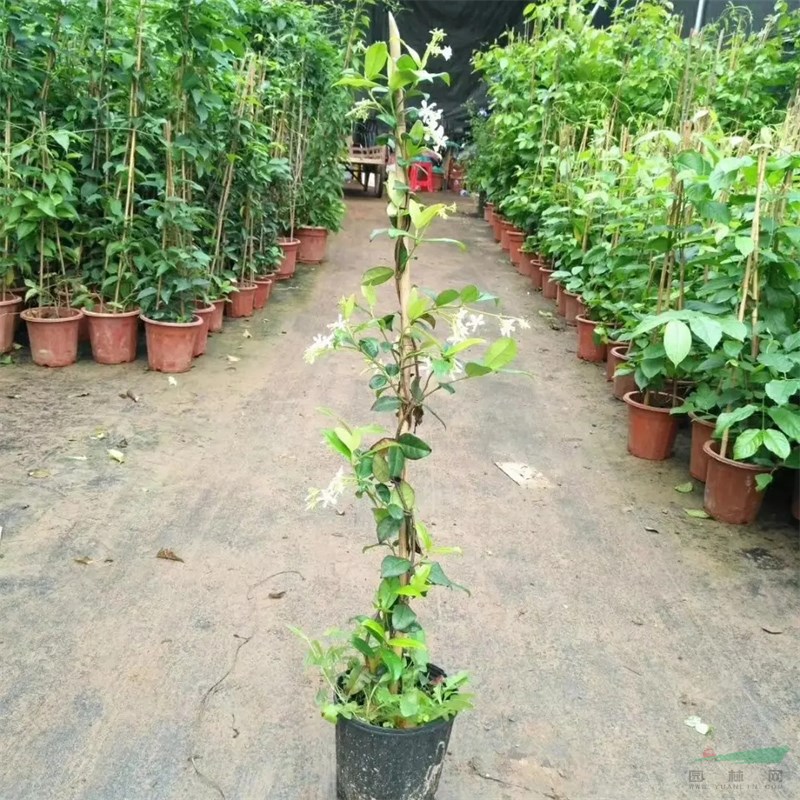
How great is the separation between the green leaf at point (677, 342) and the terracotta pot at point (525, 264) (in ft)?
15.6

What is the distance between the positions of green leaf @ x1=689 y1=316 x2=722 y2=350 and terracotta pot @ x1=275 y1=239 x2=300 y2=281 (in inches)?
177

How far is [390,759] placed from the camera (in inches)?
60.4

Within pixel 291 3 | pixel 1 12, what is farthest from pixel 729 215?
pixel 291 3

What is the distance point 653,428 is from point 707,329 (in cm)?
102

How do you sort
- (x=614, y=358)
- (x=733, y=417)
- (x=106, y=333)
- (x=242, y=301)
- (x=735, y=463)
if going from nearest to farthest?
1. (x=733, y=417)
2. (x=735, y=463)
3. (x=106, y=333)
4. (x=614, y=358)
5. (x=242, y=301)

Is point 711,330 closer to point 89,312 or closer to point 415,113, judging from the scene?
point 415,113

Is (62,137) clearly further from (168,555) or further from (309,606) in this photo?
(309,606)

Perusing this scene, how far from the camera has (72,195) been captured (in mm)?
4062

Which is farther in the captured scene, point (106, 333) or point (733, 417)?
point (106, 333)

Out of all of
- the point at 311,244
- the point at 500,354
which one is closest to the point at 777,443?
the point at 500,354

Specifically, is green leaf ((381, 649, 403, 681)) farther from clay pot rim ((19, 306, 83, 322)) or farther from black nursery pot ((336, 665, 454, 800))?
clay pot rim ((19, 306, 83, 322))

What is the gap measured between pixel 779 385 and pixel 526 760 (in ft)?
5.07

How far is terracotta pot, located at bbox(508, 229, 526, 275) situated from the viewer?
25.6 ft

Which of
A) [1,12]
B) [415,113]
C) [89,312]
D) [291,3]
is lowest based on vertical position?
[89,312]
